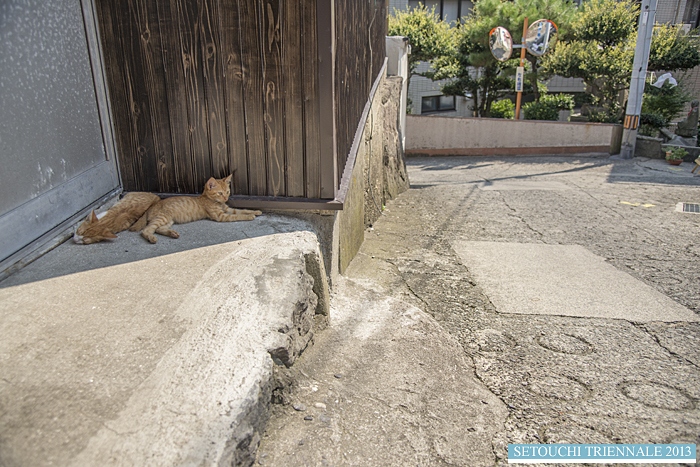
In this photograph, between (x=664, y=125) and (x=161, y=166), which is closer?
(x=161, y=166)

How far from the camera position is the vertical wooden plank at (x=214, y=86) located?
311 cm

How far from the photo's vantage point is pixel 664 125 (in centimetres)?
1341

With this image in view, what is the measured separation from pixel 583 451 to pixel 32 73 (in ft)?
12.5

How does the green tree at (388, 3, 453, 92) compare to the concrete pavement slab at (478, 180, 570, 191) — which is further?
the green tree at (388, 3, 453, 92)

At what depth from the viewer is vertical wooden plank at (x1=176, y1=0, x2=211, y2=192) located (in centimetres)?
313

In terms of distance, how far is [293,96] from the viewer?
3.17 meters

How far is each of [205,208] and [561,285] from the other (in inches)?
127

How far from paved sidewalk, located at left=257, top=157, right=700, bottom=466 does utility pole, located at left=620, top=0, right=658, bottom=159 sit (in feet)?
23.1

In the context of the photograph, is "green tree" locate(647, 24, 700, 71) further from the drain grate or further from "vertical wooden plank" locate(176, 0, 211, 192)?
"vertical wooden plank" locate(176, 0, 211, 192)

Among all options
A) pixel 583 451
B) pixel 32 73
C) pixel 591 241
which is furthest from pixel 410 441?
pixel 591 241

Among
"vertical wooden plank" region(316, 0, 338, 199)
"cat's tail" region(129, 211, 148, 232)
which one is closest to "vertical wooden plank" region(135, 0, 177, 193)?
"cat's tail" region(129, 211, 148, 232)

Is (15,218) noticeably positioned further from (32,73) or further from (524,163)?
(524,163)

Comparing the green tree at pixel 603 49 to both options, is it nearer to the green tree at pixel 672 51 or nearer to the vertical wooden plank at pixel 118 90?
the green tree at pixel 672 51
